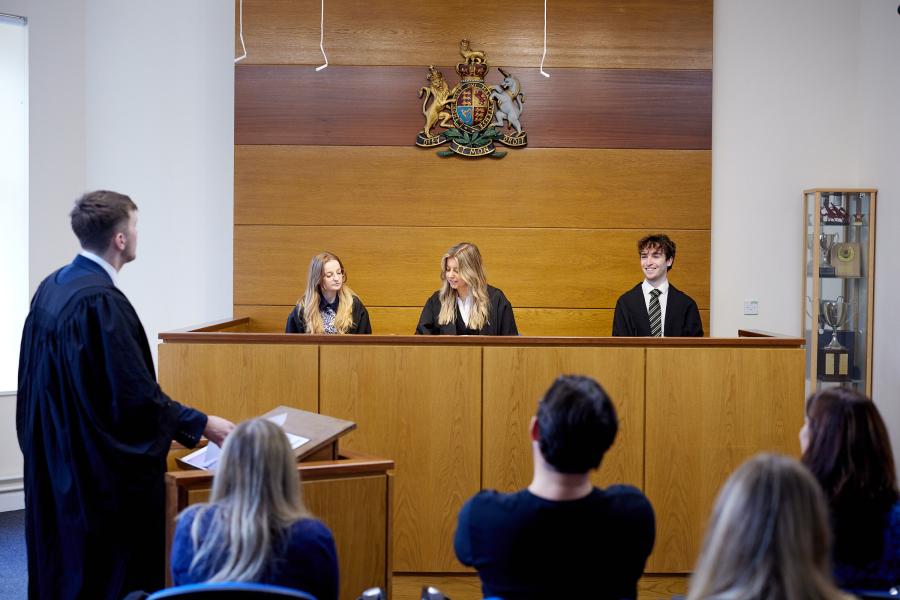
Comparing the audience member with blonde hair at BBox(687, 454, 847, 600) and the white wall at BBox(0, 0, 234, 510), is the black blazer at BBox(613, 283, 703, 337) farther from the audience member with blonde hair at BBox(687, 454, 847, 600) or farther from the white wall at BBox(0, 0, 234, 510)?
the audience member with blonde hair at BBox(687, 454, 847, 600)

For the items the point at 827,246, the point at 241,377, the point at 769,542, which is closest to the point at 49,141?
the point at 241,377

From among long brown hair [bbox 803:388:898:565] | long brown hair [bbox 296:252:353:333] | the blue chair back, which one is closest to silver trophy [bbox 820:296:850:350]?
long brown hair [bbox 296:252:353:333]

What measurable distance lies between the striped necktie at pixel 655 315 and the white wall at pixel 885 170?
1.69 metres

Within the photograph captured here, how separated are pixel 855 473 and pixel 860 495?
0.05m

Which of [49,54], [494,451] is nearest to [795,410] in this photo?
[494,451]

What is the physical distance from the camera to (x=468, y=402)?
418 centimetres

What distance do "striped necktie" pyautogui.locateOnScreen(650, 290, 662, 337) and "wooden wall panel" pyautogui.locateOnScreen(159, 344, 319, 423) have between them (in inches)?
84.5

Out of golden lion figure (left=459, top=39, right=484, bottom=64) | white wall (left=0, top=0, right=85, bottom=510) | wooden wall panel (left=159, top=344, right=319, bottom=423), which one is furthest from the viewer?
golden lion figure (left=459, top=39, right=484, bottom=64)

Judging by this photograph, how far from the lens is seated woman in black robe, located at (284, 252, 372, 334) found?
17.5 ft

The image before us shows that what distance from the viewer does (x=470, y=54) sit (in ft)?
20.5

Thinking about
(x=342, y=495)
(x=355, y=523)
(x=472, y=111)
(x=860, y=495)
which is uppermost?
(x=472, y=111)

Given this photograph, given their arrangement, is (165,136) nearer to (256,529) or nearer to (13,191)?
(13,191)

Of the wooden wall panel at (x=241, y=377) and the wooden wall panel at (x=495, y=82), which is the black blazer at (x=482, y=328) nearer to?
the wooden wall panel at (x=241, y=377)

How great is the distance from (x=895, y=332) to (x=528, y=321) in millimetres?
2391
